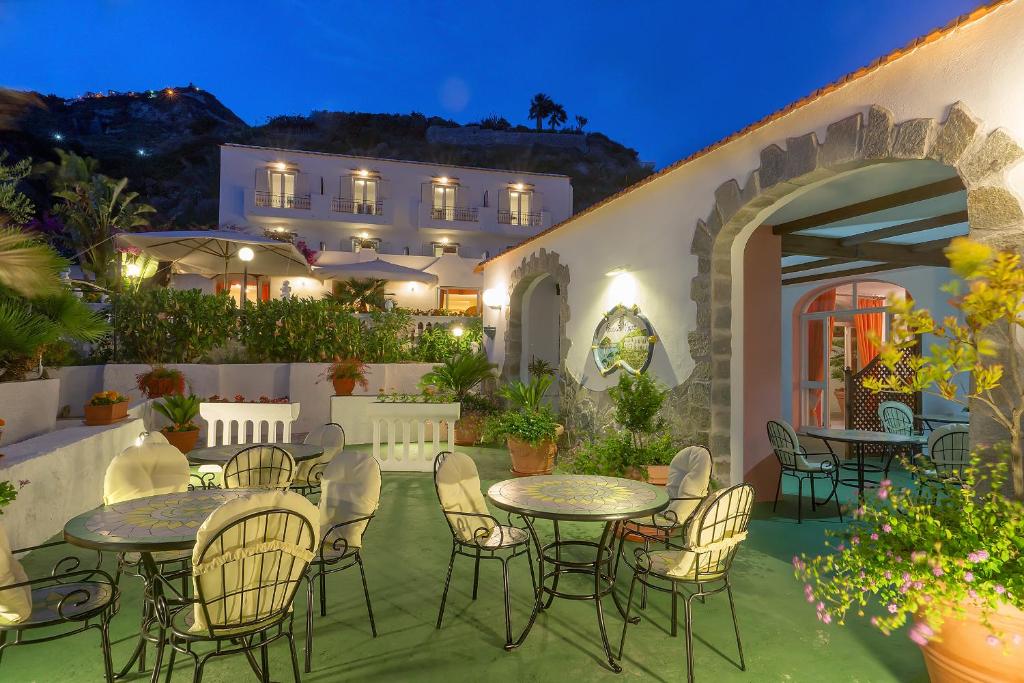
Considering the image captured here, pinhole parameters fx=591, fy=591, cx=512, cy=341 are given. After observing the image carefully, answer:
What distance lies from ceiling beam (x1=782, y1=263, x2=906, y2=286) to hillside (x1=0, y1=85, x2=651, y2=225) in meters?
30.8

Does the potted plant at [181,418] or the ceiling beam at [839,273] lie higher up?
the ceiling beam at [839,273]

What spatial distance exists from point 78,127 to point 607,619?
168ft

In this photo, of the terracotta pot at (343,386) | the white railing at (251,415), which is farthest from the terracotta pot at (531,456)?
the terracotta pot at (343,386)

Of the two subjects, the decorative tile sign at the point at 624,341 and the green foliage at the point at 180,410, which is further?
the green foliage at the point at 180,410

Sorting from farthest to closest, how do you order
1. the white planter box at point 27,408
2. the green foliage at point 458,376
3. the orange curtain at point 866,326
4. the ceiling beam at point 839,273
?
1. the orange curtain at point 866,326
2. the green foliage at point 458,376
3. the ceiling beam at point 839,273
4. the white planter box at point 27,408

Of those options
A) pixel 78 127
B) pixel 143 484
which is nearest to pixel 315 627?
pixel 143 484

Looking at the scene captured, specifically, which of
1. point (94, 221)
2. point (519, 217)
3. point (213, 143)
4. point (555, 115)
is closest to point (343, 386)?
point (94, 221)

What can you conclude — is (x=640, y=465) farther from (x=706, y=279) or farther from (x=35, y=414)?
(x=35, y=414)

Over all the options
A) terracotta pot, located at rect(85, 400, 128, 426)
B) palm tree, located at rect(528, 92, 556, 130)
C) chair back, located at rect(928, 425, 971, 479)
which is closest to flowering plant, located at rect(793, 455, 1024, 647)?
chair back, located at rect(928, 425, 971, 479)

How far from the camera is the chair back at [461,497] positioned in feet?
11.7

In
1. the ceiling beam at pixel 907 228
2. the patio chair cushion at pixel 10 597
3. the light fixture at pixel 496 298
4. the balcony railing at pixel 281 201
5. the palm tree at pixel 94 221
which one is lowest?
the patio chair cushion at pixel 10 597

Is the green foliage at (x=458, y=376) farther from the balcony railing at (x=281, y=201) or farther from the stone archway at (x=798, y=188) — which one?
the balcony railing at (x=281, y=201)

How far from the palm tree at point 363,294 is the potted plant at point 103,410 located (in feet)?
28.2

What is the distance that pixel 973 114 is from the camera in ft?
10.5
